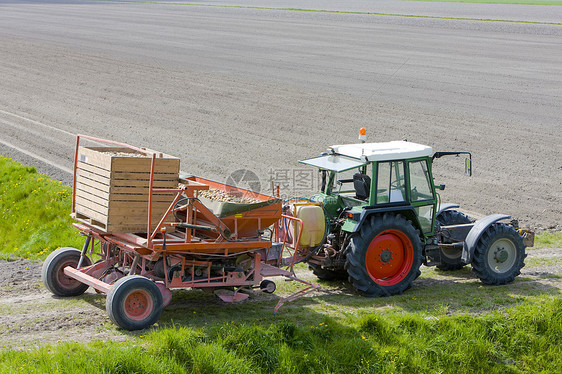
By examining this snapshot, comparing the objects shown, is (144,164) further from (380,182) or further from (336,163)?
(380,182)

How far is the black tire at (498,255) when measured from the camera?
1188 cm

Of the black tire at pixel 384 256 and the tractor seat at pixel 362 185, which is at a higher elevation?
the tractor seat at pixel 362 185

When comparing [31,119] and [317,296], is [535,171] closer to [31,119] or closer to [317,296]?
[317,296]

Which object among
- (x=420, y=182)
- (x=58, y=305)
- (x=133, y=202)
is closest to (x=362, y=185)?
(x=420, y=182)

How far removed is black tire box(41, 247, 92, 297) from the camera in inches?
426

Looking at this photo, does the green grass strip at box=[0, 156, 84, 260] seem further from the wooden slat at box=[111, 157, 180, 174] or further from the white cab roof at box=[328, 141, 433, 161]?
the white cab roof at box=[328, 141, 433, 161]

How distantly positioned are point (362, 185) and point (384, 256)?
119cm

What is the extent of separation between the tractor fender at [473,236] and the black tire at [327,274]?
207 cm

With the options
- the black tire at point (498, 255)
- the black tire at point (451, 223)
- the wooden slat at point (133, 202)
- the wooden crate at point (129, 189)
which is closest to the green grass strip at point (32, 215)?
the wooden crate at point (129, 189)

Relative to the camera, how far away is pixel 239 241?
10.2 metres

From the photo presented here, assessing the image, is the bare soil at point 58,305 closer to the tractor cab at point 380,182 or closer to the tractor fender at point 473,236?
the tractor fender at point 473,236

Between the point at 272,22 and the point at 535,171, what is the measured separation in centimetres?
3984

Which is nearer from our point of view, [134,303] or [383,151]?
[134,303]

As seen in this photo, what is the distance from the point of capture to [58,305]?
413 inches
